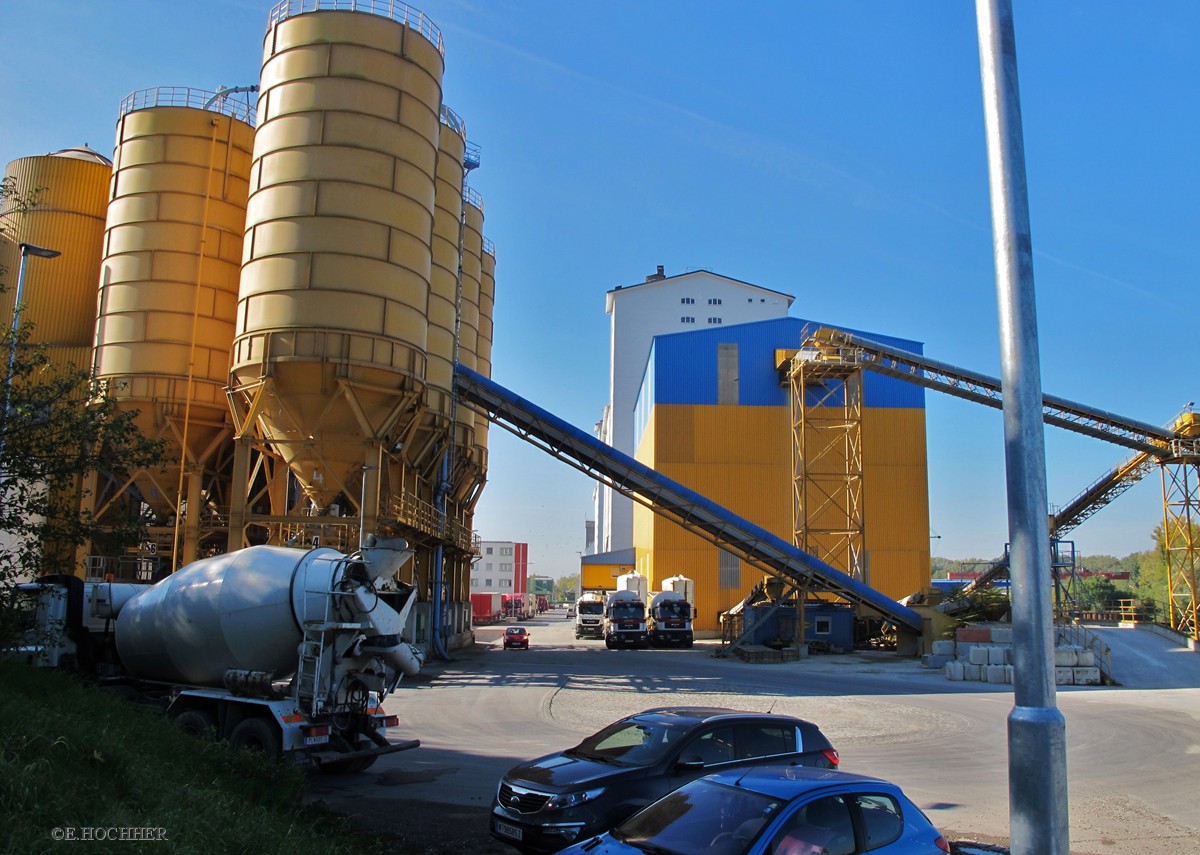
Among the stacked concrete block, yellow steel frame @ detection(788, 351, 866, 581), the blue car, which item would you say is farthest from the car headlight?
yellow steel frame @ detection(788, 351, 866, 581)

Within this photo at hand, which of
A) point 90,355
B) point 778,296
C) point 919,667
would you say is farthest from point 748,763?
point 778,296

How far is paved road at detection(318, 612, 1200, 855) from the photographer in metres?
11.0

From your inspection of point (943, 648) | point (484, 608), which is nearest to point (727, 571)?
point (943, 648)

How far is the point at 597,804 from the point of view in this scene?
805 centimetres

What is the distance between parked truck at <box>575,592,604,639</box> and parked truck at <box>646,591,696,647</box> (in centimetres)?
1104

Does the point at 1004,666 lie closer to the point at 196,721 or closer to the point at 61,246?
the point at 196,721

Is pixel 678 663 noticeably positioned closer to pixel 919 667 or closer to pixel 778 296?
pixel 919 667

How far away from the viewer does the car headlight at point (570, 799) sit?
26.2 feet

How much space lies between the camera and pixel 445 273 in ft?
111

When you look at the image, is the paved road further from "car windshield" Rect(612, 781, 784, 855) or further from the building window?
the building window

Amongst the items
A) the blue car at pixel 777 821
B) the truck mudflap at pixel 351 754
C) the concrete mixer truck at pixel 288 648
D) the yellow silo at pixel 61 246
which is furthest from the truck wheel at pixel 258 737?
the yellow silo at pixel 61 246

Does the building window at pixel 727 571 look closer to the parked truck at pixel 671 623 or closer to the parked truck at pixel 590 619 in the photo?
the parked truck at pixel 590 619

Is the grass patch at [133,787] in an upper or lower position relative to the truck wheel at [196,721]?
upper

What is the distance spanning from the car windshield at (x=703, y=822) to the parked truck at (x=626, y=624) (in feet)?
117
